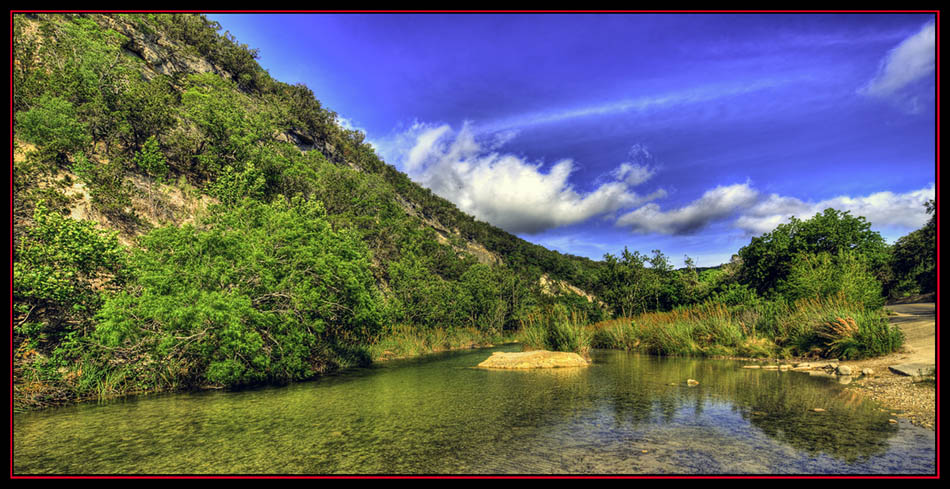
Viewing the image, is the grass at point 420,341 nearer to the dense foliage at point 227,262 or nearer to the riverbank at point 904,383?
the dense foliage at point 227,262

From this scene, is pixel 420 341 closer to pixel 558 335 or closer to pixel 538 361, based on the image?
pixel 558 335

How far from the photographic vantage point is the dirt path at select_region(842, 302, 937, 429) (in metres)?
8.16

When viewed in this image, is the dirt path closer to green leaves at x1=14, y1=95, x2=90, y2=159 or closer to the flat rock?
the flat rock

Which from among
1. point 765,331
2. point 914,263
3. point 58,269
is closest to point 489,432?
point 58,269

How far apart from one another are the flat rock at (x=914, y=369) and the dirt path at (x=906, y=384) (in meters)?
0.02

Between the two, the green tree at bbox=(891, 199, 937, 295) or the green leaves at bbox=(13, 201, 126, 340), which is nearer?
the green leaves at bbox=(13, 201, 126, 340)

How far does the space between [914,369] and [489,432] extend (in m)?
11.8

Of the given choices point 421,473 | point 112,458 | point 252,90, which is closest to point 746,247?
point 421,473

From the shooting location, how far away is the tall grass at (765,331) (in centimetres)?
1499

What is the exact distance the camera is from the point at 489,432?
7.73 metres

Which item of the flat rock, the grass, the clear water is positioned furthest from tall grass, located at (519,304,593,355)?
the flat rock

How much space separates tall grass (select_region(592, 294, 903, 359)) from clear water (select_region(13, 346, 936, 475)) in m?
4.61

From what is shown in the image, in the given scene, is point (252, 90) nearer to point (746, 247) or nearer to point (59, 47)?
point (59, 47)

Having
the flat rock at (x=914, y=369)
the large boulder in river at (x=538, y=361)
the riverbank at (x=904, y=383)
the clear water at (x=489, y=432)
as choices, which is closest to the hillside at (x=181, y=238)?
the clear water at (x=489, y=432)
